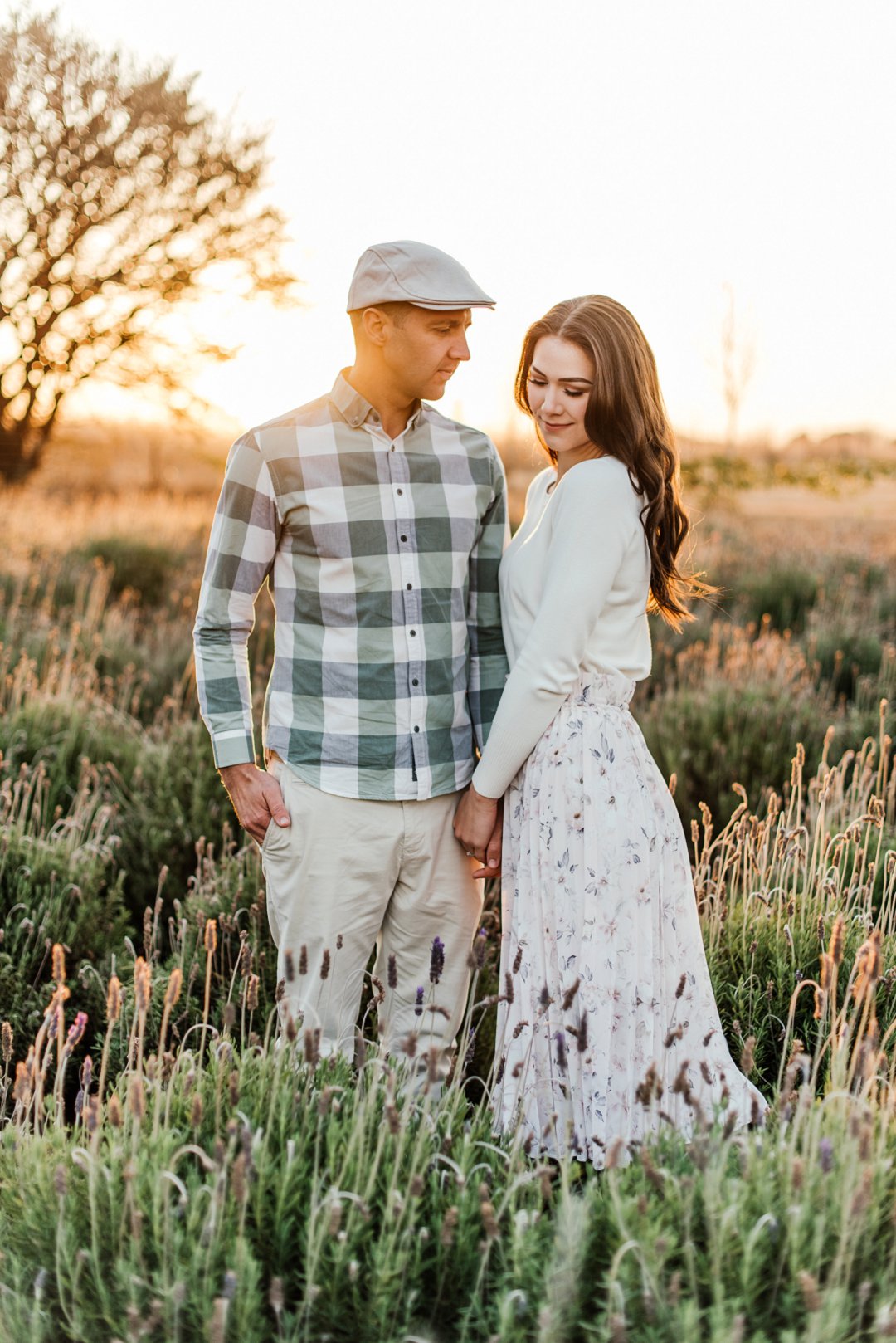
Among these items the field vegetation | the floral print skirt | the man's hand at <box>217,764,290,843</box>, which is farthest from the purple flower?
the man's hand at <box>217,764,290,843</box>

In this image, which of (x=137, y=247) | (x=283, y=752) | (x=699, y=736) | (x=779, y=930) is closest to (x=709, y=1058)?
(x=779, y=930)

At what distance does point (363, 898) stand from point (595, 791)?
2.16ft

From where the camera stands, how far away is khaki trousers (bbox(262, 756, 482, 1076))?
2764mm

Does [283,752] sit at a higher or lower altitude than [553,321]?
lower

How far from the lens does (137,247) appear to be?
54.4 feet

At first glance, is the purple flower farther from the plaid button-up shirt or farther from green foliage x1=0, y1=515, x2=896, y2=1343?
the plaid button-up shirt

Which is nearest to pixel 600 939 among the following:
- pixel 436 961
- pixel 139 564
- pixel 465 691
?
pixel 436 961

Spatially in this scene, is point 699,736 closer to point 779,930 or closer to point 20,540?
point 779,930

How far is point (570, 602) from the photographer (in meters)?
2.54

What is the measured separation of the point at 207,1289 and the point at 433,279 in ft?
6.95

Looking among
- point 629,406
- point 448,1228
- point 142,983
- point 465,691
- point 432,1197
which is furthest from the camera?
point 465,691

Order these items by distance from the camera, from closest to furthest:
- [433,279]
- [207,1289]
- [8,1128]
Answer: [207,1289]
[8,1128]
[433,279]

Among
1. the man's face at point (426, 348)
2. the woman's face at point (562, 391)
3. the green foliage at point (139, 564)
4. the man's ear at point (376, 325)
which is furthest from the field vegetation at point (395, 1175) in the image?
the green foliage at point (139, 564)

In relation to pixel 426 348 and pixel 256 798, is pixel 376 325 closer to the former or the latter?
pixel 426 348
